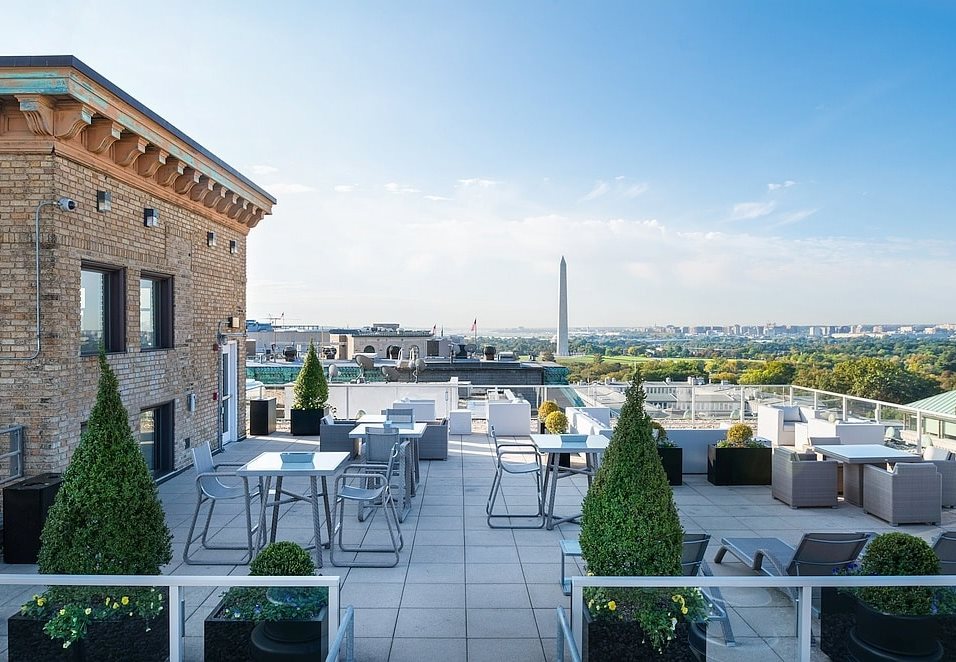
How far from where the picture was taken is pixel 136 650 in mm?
3182

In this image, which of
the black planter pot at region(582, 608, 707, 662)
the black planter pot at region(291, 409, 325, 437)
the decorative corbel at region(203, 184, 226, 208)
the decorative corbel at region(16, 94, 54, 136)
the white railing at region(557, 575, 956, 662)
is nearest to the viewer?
the white railing at region(557, 575, 956, 662)

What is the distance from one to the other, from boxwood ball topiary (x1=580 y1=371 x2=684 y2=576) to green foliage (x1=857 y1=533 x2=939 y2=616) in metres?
1.03

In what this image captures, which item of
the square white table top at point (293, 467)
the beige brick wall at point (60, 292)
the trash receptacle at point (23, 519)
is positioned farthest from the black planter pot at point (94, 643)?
the beige brick wall at point (60, 292)

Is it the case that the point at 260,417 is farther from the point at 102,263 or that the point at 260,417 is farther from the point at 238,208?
the point at 102,263

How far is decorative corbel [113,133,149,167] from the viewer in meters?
7.66

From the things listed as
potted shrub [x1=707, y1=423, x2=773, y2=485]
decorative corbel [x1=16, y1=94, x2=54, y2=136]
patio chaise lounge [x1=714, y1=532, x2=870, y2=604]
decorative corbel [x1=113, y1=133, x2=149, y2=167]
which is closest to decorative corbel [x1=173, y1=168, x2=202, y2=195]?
decorative corbel [x1=113, y1=133, x2=149, y2=167]

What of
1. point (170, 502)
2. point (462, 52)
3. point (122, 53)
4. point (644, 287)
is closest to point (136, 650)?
point (170, 502)

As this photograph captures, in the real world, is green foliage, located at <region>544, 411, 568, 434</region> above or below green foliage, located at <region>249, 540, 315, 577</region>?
below

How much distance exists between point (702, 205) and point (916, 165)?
9.56 meters

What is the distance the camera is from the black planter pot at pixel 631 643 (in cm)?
308

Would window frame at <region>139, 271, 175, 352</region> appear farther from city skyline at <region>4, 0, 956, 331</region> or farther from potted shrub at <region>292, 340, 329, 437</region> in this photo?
potted shrub at <region>292, 340, 329, 437</region>

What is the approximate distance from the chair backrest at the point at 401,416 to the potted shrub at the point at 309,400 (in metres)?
3.77

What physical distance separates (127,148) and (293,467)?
16.1 ft

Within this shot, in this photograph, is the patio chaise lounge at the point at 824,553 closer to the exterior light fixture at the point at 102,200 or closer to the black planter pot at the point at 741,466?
the black planter pot at the point at 741,466
